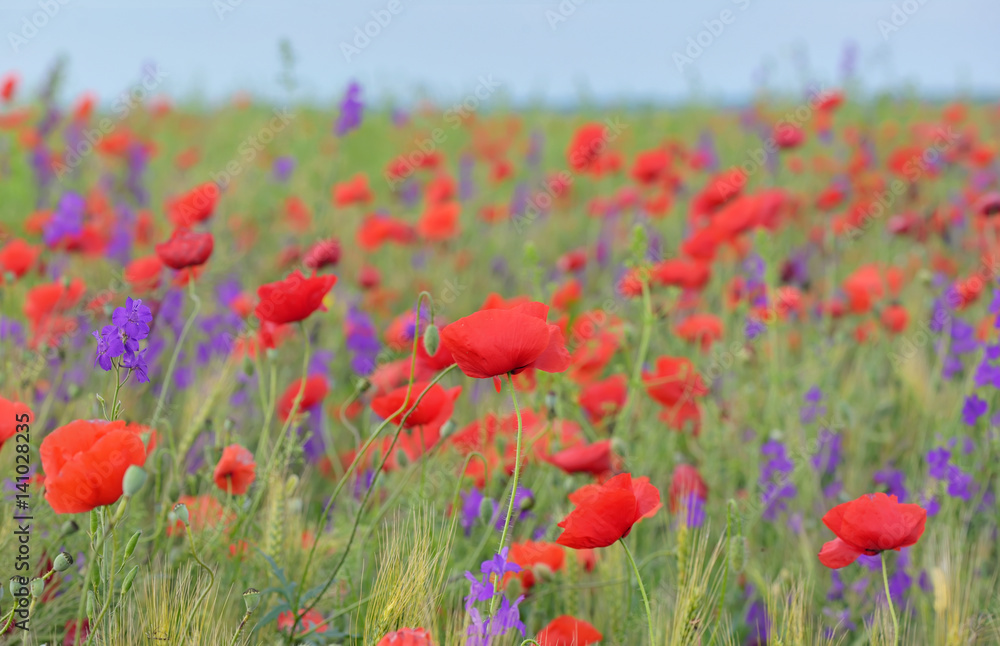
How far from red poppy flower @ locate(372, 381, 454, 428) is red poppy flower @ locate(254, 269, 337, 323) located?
6.7 inches

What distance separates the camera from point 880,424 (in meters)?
2.15

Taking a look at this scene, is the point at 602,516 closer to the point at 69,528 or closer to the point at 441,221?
the point at 69,528

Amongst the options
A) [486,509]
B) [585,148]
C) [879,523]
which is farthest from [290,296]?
[585,148]

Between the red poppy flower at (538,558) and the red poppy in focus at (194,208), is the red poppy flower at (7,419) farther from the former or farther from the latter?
the red poppy in focus at (194,208)

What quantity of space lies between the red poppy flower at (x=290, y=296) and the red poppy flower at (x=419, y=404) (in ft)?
0.55

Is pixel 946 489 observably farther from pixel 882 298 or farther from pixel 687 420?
pixel 882 298

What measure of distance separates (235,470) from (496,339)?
54 cm

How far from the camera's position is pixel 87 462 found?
32.9 inches

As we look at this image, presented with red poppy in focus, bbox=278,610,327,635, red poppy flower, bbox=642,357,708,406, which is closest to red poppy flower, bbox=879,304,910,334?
red poppy flower, bbox=642,357,708,406

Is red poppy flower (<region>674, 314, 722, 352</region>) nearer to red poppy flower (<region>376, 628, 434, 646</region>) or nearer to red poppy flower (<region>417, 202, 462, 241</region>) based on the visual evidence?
red poppy flower (<region>417, 202, 462, 241</region>)

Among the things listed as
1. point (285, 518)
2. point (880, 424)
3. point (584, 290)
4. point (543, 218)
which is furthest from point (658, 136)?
point (285, 518)

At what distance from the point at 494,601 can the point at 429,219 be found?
7.70ft

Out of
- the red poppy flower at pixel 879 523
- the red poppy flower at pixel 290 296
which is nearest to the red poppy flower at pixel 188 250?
the red poppy flower at pixel 290 296

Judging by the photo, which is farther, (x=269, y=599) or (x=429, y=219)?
(x=429, y=219)
